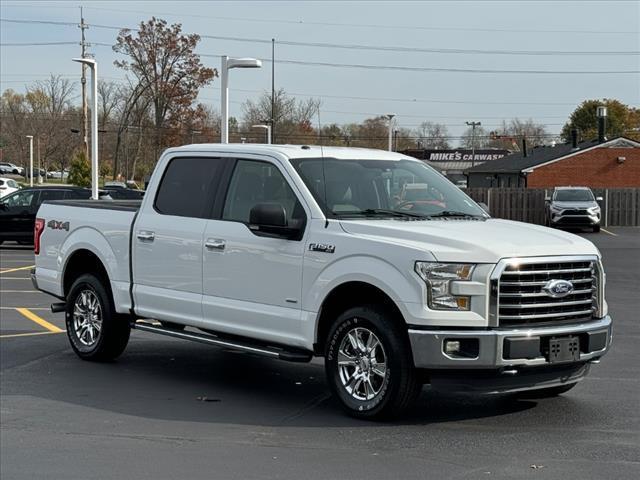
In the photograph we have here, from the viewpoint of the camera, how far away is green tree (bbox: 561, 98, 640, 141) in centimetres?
9550

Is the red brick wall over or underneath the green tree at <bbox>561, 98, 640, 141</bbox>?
underneath

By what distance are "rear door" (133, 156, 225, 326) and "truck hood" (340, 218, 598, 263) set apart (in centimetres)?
174

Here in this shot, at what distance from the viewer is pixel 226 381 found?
29.3 feet

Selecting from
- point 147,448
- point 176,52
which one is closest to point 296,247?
point 147,448

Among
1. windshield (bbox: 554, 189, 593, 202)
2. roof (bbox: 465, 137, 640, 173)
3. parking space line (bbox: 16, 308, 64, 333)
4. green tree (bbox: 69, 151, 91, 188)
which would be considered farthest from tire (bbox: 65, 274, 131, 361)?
green tree (bbox: 69, 151, 91, 188)

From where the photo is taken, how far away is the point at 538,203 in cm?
4719

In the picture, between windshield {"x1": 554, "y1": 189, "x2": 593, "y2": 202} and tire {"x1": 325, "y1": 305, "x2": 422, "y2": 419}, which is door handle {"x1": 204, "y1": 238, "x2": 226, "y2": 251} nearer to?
tire {"x1": 325, "y1": 305, "x2": 422, "y2": 419}

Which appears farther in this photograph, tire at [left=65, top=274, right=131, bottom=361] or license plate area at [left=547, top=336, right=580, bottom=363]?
tire at [left=65, top=274, right=131, bottom=361]

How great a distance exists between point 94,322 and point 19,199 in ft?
65.1

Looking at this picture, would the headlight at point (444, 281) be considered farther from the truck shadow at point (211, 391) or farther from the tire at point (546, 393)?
the tire at point (546, 393)

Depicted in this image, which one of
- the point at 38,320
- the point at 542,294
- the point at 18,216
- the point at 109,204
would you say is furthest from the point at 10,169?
the point at 542,294

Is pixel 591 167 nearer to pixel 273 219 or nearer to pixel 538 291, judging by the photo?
pixel 273 219

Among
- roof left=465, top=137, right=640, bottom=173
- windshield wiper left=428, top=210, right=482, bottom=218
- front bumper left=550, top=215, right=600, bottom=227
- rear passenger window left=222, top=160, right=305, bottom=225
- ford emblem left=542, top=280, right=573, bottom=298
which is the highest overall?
roof left=465, top=137, right=640, bottom=173

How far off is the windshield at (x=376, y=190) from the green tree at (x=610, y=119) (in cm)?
8974
